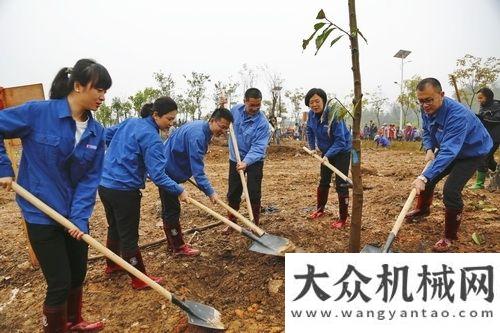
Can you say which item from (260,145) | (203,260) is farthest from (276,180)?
(203,260)

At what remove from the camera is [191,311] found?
279 cm

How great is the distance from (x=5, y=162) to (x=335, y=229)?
3475 millimetres

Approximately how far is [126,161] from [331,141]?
2.58 meters

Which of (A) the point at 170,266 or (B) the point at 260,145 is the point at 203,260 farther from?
(B) the point at 260,145

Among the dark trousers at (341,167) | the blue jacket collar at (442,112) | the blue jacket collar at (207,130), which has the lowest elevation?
the dark trousers at (341,167)

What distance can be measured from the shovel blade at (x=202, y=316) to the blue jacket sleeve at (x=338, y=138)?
2567 millimetres

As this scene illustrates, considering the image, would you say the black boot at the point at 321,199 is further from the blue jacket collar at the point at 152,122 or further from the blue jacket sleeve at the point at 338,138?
the blue jacket collar at the point at 152,122

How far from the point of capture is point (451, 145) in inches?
140

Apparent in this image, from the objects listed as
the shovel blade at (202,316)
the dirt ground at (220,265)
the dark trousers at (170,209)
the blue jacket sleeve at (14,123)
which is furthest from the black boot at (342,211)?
the blue jacket sleeve at (14,123)

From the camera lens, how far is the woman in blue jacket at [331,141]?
4629mm

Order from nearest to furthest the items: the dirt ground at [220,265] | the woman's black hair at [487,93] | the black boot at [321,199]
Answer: the dirt ground at [220,265]
the black boot at [321,199]
the woman's black hair at [487,93]

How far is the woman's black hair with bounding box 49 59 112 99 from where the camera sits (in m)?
2.33

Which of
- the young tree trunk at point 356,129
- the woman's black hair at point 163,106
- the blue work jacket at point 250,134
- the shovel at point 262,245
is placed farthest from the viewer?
the blue work jacket at point 250,134

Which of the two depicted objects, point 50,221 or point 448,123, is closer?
point 50,221
